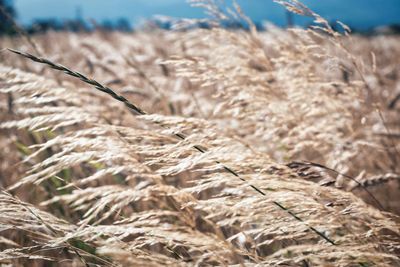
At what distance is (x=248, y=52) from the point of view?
2.23m

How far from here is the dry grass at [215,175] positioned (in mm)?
1080

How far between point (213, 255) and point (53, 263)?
1161 mm

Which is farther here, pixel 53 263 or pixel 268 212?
pixel 53 263

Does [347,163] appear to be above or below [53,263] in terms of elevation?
above

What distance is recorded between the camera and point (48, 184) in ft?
7.04

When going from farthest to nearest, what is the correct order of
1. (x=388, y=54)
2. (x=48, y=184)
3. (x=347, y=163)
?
(x=388, y=54) → (x=347, y=163) → (x=48, y=184)

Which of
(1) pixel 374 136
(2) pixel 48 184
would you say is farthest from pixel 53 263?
(1) pixel 374 136

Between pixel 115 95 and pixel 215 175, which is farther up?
pixel 115 95

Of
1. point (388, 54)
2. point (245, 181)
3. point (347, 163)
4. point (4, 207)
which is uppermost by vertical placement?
point (245, 181)

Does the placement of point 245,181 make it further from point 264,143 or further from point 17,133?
point 17,133

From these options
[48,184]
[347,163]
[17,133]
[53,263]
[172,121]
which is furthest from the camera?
[17,133]

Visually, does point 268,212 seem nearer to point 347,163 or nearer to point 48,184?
point 48,184

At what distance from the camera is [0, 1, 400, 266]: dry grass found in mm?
1080

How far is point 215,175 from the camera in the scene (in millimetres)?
1157
